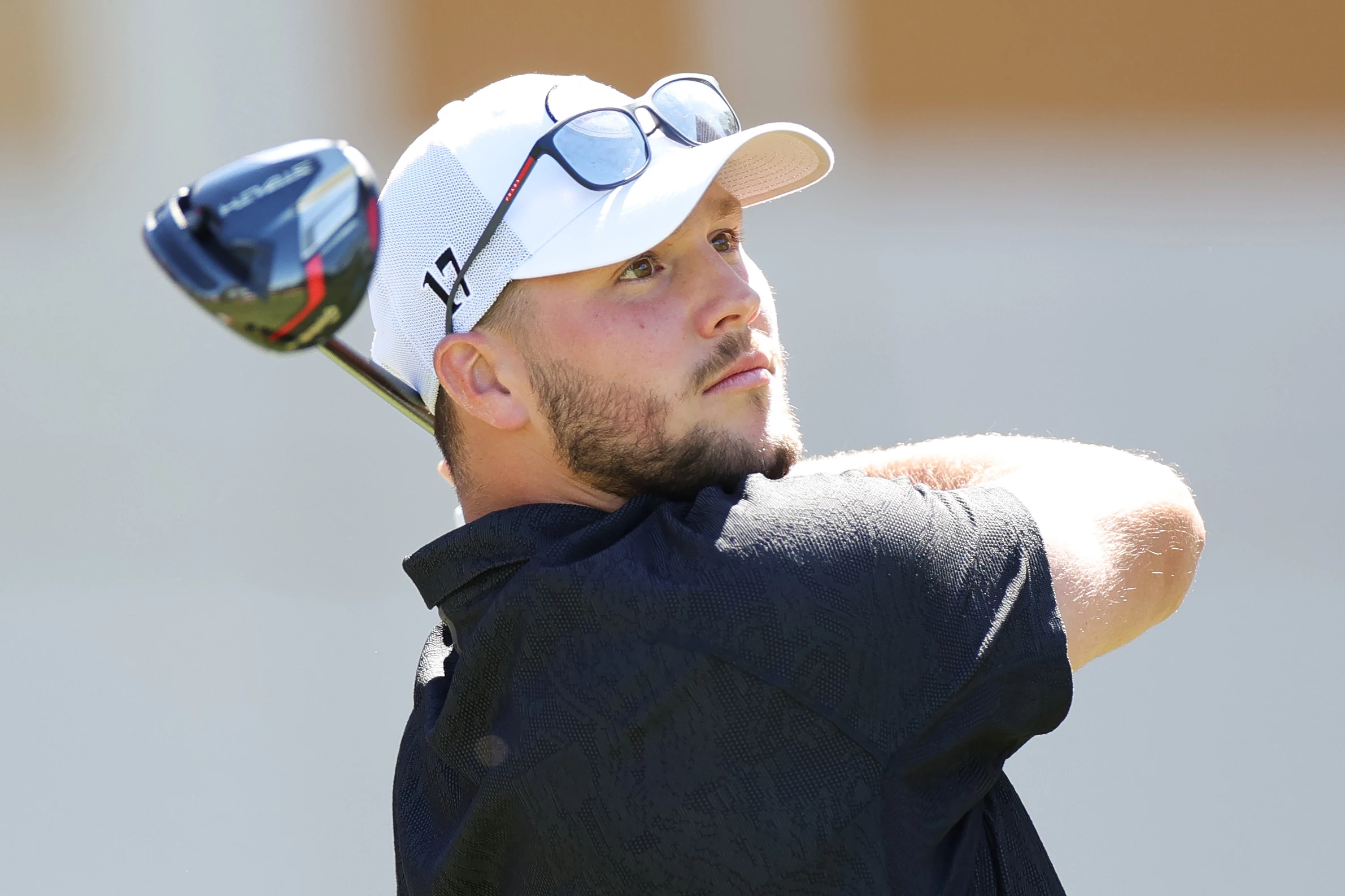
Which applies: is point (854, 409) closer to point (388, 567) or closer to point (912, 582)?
point (388, 567)

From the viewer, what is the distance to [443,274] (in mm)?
1844

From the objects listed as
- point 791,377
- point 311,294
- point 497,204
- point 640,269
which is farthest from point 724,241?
point 791,377

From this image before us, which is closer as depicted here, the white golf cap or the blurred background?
the white golf cap

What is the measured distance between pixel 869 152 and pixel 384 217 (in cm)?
266

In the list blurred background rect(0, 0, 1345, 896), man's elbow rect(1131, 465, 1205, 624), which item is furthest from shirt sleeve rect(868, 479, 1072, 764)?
blurred background rect(0, 0, 1345, 896)

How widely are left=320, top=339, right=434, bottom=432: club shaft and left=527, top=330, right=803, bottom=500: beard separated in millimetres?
183

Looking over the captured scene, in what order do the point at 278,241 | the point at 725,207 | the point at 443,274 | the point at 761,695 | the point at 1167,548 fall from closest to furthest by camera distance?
the point at 278,241 < the point at 761,695 < the point at 1167,548 < the point at 443,274 < the point at 725,207

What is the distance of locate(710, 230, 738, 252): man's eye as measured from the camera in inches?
76.5

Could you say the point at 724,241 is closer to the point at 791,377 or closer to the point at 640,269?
the point at 640,269

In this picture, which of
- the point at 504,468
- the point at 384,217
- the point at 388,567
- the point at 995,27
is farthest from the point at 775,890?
the point at 995,27

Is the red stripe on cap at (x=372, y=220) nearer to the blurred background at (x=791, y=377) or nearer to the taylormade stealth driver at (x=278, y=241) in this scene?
the taylormade stealth driver at (x=278, y=241)

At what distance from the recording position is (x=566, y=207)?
1.77 m

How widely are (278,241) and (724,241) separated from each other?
853 mm

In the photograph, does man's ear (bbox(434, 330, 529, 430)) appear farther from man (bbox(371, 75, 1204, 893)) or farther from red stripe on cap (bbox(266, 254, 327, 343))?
red stripe on cap (bbox(266, 254, 327, 343))
